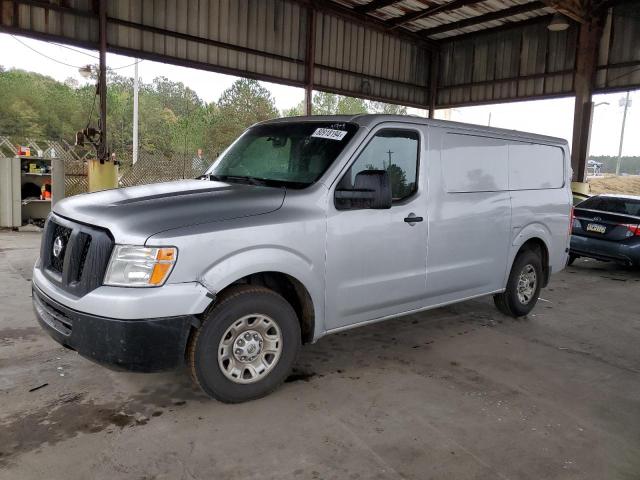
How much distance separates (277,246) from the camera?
3.33m

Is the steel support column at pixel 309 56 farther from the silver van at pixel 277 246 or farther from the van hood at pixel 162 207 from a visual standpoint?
the van hood at pixel 162 207

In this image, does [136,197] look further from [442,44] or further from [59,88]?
[59,88]

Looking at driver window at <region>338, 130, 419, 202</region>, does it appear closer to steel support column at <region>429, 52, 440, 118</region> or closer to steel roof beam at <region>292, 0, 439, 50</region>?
steel roof beam at <region>292, 0, 439, 50</region>

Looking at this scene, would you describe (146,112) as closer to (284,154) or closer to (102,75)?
(102,75)

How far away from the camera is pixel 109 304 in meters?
2.87

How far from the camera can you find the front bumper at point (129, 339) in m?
2.88

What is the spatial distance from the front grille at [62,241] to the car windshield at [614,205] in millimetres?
8474

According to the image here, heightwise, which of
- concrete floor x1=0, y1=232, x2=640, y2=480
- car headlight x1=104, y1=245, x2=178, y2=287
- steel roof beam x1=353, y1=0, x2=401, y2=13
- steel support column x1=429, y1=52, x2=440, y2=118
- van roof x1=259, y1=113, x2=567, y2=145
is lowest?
concrete floor x1=0, y1=232, x2=640, y2=480

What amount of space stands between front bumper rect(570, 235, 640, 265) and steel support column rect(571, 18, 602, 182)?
7.79 meters

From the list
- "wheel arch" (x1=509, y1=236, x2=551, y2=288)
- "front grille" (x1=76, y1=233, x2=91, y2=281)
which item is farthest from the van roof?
"front grille" (x1=76, y1=233, x2=91, y2=281)

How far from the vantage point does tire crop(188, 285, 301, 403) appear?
316 cm

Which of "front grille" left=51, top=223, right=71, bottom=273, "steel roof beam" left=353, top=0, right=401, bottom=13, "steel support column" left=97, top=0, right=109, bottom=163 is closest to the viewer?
"front grille" left=51, top=223, right=71, bottom=273

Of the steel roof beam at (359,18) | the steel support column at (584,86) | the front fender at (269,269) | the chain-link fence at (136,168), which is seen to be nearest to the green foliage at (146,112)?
the steel roof beam at (359,18)

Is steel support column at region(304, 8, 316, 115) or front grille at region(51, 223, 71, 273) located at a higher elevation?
steel support column at region(304, 8, 316, 115)
